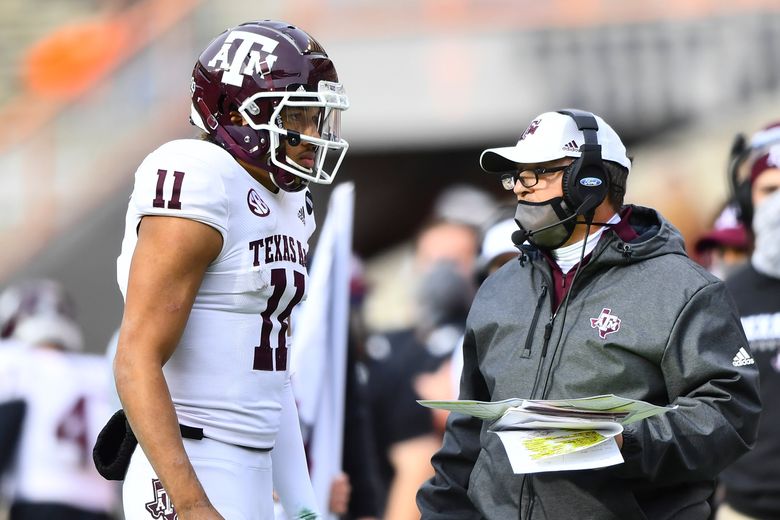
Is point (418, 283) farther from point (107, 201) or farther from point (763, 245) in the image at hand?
point (107, 201)

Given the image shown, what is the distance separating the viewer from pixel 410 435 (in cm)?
698

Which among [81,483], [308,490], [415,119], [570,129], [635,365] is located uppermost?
[415,119]

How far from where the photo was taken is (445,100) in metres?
14.6

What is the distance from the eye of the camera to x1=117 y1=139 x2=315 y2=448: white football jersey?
10.7ft

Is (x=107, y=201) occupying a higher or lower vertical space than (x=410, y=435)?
higher

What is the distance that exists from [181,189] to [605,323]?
3.92 ft

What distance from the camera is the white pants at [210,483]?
10.8 feet

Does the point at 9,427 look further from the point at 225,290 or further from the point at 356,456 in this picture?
the point at 225,290

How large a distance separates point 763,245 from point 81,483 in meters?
3.72

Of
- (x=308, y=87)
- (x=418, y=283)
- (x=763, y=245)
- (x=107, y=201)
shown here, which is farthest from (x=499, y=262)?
(x=107, y=201)

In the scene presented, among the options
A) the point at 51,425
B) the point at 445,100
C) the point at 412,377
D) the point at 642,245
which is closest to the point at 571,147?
the point at 642,245

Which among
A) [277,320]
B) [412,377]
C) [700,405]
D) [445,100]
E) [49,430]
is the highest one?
[445,100]

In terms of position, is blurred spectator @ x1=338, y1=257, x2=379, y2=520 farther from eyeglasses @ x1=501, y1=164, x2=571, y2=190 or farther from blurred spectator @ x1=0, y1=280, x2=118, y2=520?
eyeglasses @ x1=501, y1=164, x2=571, y2=190

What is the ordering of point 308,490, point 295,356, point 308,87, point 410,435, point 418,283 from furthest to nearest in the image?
1. point 418,283
2. point 410,435
3. point 295,356
4. point 308,490
5. point 308,87
